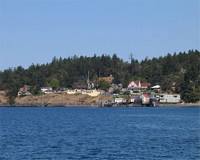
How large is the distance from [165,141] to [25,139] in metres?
12.7

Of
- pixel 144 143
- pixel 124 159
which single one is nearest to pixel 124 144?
pixel 144 143

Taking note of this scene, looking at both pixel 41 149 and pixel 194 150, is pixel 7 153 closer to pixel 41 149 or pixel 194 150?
pixel 41 149

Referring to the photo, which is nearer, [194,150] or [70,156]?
[70,156]

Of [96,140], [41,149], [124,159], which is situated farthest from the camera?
[96,140]

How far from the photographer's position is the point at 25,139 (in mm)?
60156

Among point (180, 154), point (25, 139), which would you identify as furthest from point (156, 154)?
point (25, 139)

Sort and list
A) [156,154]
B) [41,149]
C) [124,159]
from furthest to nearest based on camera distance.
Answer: [41,149] → [156,154] → [124,159]

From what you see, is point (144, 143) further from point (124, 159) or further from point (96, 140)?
point (124, 159)

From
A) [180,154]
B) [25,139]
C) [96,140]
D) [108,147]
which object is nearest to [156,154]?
[180,154]

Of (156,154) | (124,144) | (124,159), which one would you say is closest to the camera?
(124,159)

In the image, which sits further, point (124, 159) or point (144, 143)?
point (144, 143)

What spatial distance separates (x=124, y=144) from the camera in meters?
54.1

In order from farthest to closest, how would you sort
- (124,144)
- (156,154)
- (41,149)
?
1. (124,144)
2. (41,149)
3. (156,154)

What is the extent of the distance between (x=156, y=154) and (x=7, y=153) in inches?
415
